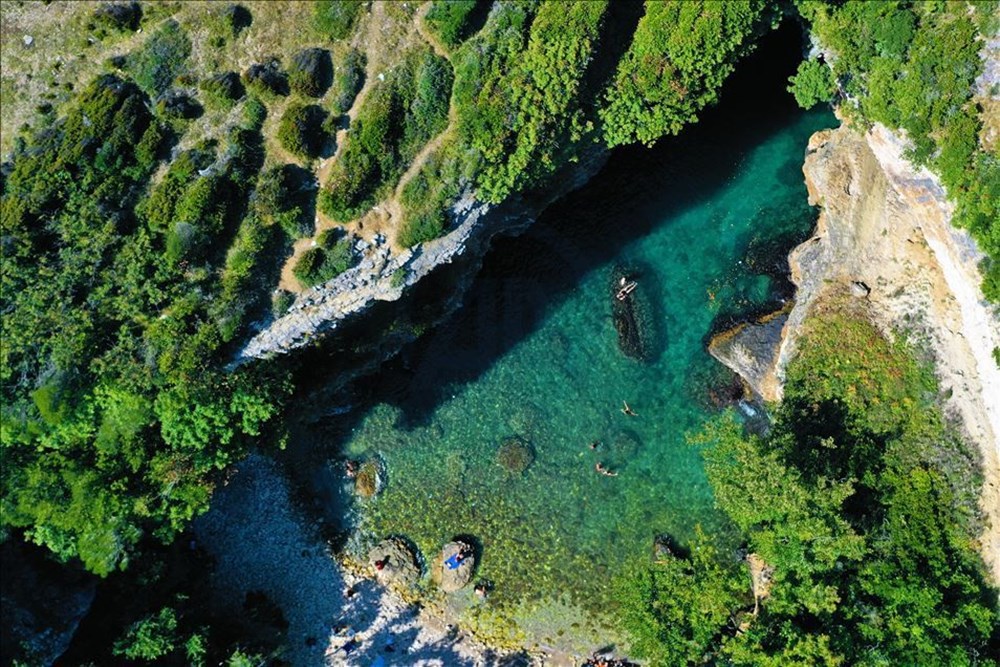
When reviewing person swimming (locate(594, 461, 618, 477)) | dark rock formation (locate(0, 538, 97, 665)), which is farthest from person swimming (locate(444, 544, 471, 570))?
dark rock formation (locate(0, 538, 97, 665))

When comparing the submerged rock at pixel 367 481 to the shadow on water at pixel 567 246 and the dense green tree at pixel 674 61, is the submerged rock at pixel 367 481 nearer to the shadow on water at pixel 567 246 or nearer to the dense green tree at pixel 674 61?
the shadow on water at pixel 567 246

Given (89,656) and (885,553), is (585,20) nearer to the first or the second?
(885,553)

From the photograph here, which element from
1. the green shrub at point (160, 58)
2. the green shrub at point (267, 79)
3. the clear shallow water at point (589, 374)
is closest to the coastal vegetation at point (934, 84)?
the clear shallow water at point (589, 374)

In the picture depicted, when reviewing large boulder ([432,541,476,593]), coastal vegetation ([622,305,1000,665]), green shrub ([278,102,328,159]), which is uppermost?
green shrub ([278,102,328,159])

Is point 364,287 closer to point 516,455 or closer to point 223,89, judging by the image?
point 223,89

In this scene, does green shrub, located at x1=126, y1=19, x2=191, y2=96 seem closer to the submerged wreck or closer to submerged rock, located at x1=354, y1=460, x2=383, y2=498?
submerged rock, located at x1=354, y1=460, x2=383, y2=498

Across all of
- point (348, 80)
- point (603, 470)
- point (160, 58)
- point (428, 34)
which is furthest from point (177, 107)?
point (603, 470)
